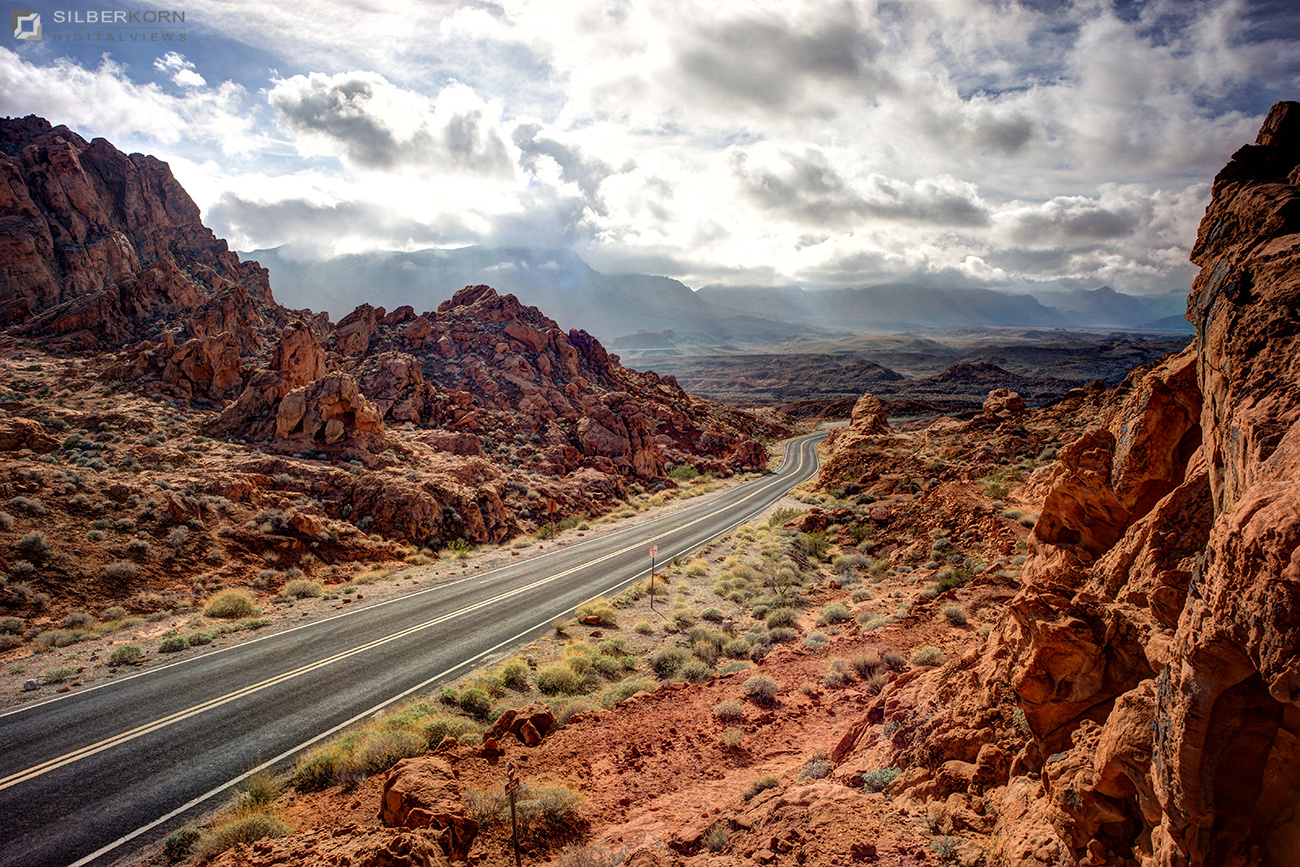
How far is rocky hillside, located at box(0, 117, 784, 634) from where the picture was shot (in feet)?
57.5

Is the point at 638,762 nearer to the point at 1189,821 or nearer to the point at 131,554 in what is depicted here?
the point at 1189,821

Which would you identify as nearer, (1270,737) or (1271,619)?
(1271,619)

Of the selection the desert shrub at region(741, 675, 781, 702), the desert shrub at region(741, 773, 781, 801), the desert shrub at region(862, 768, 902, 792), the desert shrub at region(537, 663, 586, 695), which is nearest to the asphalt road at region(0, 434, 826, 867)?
the desert shrub at region(537, 663, 586, 695)

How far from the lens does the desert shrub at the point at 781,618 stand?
50.5ft

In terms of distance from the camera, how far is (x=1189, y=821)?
314 cm

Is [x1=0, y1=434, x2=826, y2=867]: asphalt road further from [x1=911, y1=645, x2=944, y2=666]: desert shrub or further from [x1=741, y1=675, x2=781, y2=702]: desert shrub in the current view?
[x1=911, y1=645, x2=944, y2=666]: desert shrub

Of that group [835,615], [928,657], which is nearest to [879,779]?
[928,657]

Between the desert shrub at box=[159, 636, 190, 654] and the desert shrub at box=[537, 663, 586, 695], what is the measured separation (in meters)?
9.31

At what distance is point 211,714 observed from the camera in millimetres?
10586

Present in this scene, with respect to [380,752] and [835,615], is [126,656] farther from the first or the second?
[835,615]

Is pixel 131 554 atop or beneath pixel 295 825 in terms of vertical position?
atop

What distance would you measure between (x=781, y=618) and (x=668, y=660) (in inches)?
157

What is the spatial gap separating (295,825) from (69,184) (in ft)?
212

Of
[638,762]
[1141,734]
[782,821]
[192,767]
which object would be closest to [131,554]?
[192,767]
